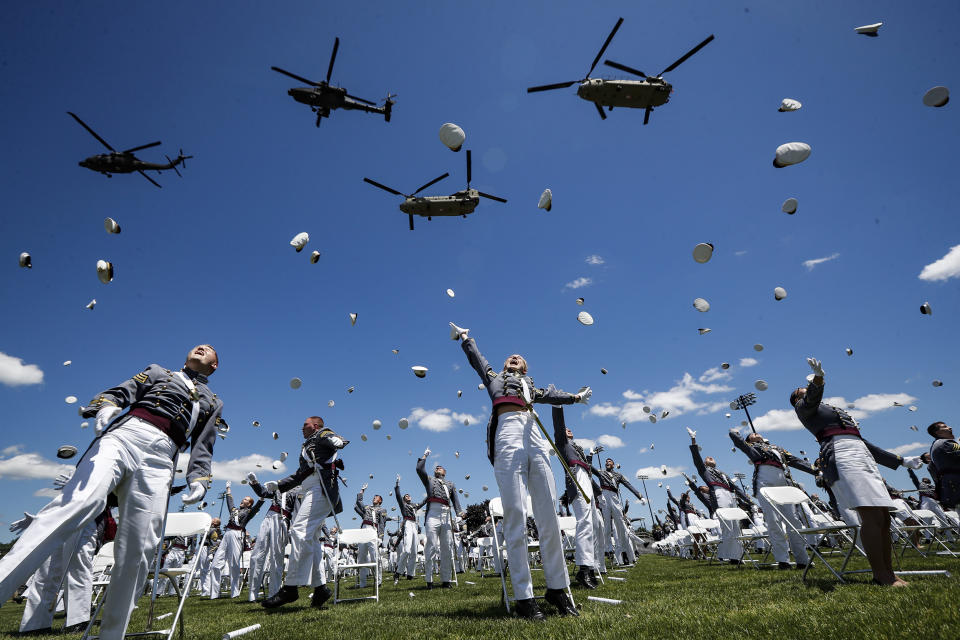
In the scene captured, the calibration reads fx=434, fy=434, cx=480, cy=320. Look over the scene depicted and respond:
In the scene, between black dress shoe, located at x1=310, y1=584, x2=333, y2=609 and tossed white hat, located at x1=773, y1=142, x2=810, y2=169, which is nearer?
black dress shoe, located at x1=310, y1=584, x2=333, y2=609

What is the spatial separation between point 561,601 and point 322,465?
4663 mm

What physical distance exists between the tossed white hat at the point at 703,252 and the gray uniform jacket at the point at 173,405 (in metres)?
9.68

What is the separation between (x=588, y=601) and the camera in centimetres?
551

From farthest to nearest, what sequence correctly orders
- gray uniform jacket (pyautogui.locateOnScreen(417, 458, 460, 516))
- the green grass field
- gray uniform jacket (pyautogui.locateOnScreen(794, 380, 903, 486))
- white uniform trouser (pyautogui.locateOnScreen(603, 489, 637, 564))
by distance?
white uniform trouser (pyautogui.locateOnScreen(603, 489, 637, 564)), gray uniform jacket (pyautogui.locateOnScreen(417, 458, 460, 516)), gray uniform jacket (pyautogui.locateOnScreen(794, 380, 903, 486)), the green grass field

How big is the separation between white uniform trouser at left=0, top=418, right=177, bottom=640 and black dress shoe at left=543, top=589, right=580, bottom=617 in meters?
3.75

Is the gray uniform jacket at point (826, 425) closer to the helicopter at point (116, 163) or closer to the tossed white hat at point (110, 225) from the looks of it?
the tossed white hat at point (110, 225)

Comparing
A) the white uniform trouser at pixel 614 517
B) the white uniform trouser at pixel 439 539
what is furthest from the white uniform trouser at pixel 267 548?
the white uniform trouser at pixel 614 517

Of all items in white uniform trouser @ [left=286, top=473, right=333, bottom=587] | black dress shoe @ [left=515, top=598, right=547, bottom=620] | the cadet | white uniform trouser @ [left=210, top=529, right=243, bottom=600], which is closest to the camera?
the cadet

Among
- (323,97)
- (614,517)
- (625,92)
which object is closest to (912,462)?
(614,517)

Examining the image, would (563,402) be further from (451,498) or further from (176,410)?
(451,498)

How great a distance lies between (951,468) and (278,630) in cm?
1092

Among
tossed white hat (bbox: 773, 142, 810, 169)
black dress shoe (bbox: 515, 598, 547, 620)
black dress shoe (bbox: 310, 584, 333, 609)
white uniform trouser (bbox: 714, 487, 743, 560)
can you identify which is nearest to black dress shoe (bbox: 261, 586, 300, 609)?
black dress shoe (bbox: 310, 584, 333, 609)

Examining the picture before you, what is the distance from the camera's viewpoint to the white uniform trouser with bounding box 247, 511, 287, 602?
10.2 meters

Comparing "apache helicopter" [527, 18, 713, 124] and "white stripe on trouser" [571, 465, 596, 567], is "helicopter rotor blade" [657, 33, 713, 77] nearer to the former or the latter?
"apache helicopter" [527, 18, 713, 124]
